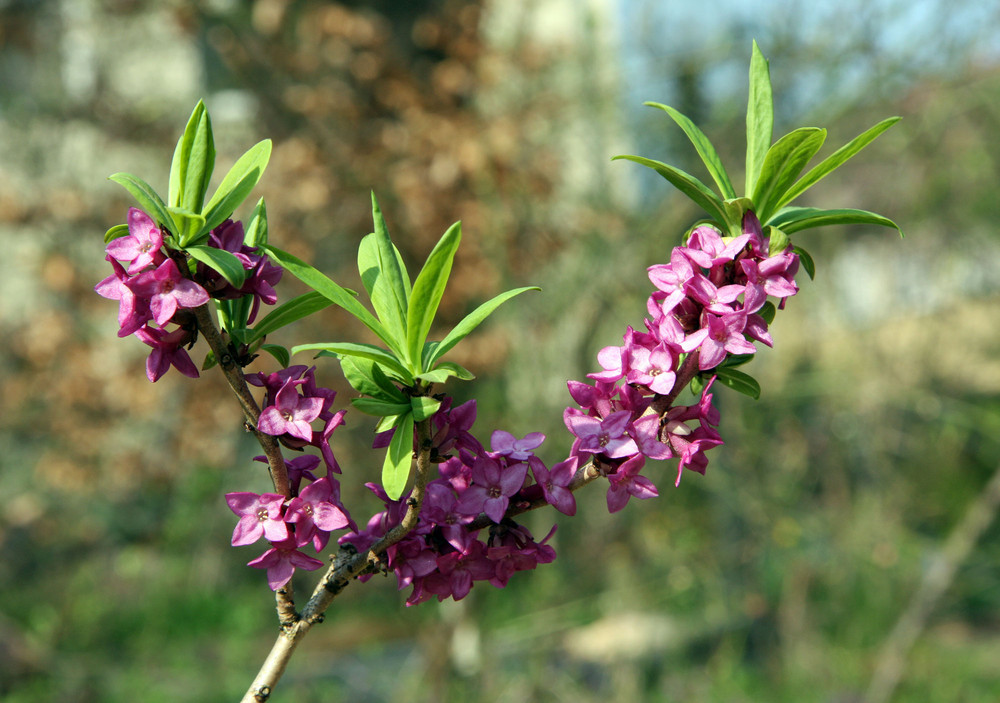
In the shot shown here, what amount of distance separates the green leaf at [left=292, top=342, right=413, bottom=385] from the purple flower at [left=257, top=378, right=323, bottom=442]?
0.16 feet

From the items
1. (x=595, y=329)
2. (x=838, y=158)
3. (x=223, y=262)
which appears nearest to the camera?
(x=223, y=262)

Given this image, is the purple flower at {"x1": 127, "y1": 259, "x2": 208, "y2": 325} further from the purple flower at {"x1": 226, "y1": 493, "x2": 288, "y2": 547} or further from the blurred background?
the blurred background

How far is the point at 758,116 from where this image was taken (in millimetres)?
753

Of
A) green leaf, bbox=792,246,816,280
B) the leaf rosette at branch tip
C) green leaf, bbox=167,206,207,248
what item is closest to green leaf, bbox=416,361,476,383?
the leaf rosette at branch tip

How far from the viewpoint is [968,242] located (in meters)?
4.50

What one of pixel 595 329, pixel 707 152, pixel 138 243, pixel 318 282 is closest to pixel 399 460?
pixel 318 282

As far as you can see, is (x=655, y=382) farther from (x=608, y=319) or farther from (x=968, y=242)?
(x=968, y=242)

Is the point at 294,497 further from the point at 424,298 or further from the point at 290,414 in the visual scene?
the point at 424,298

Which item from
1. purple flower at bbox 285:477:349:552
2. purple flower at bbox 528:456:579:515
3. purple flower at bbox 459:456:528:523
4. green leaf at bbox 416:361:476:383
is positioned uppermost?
green leaf at bbox 416:361:476:383

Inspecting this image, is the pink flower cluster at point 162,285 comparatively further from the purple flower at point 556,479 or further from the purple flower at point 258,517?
the purple flower at point 556,479

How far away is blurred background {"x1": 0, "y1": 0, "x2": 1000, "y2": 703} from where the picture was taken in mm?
3846

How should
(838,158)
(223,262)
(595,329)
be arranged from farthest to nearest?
(595,329)
(838,158)
(223,262)

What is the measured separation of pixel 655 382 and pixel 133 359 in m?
5.64

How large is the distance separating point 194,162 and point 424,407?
28cm
